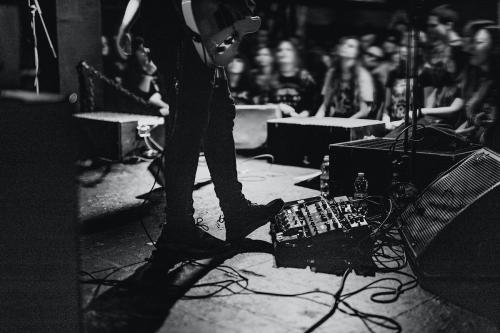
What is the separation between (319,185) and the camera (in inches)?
167

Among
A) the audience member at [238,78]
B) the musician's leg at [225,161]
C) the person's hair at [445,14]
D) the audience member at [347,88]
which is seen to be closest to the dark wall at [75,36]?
the audience member at [238,78]

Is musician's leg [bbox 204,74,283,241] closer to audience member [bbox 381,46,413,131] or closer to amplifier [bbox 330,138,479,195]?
amplifier [bbox 330,138,479,195]

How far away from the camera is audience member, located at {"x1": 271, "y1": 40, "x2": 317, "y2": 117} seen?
6391mm

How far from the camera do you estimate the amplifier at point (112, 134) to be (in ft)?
17.6

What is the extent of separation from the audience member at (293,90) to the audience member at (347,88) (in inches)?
10.5

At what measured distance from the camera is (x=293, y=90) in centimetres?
655

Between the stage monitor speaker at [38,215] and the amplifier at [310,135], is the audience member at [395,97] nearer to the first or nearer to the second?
the amplifier at [310,135]

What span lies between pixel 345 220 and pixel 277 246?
34 cm

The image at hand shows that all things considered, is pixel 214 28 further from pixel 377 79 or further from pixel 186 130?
pixel 377 79

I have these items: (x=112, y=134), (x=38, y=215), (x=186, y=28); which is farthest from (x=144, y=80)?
(x=38, y=215)

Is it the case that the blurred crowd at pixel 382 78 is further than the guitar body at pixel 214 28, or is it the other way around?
the blurred crowd at pixel 382 78

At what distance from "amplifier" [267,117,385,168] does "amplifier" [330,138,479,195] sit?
3.27 feet

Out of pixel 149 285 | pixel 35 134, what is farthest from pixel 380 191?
pixel 35 134

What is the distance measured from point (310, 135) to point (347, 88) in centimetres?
118
